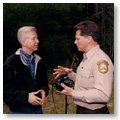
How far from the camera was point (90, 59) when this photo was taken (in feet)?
7.01

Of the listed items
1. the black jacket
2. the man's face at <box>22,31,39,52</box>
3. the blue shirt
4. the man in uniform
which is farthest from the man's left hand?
the man's face at <box>22,31,39,52</box>

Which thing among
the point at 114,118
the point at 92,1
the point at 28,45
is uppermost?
the point at 92,1

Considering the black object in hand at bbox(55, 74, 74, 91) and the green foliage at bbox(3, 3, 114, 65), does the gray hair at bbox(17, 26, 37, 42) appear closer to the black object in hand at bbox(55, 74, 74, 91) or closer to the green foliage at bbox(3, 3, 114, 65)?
the green foliage at bbox(3, 3, 114, 65)

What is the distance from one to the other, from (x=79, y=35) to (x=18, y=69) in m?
0.48

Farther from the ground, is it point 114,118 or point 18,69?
point 18,69

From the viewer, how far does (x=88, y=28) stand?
2146 mm

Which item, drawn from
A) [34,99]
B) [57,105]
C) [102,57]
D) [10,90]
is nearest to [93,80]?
[102,57]

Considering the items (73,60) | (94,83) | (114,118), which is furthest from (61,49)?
(114,118)

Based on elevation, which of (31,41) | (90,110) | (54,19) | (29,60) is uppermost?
(54,19)

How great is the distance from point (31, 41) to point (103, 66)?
524mm

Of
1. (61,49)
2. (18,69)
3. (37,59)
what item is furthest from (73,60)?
(18,69)

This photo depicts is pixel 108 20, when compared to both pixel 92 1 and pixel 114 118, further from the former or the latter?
pixel 114 118

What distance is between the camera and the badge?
6.92ft

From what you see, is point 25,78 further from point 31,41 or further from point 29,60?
point 31,41
